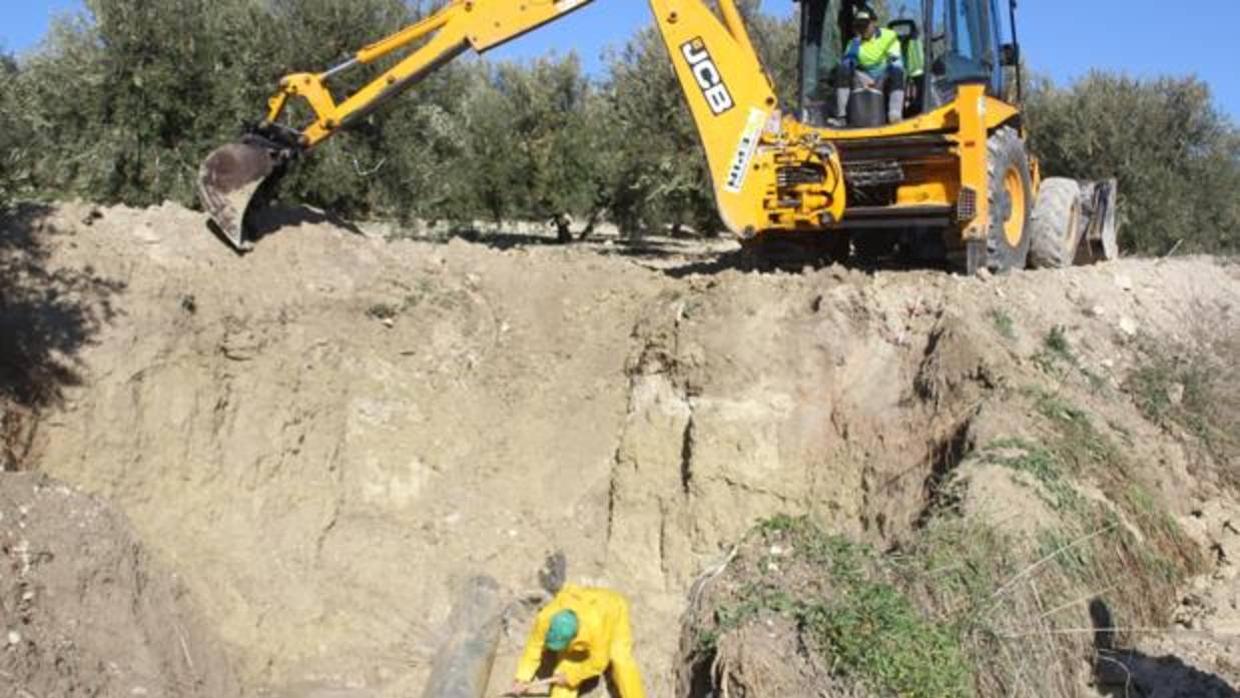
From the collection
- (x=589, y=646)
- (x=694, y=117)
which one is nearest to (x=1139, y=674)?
(x=589, y=646)

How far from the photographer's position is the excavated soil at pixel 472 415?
29.9ft

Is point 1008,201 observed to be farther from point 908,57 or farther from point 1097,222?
point 1097,222

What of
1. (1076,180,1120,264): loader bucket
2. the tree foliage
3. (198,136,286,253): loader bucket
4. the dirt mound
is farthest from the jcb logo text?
the tree foliage

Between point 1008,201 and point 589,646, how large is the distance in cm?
606

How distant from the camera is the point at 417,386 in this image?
10.7 meters

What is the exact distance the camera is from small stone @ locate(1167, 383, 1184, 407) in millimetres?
10156

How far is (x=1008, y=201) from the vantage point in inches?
456

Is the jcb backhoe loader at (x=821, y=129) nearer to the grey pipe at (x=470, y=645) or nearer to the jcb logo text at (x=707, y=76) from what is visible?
the jcb logo text at (x=707, y=76)

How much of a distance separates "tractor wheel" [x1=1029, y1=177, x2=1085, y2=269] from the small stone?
8.14ft

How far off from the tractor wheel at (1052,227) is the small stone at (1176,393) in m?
2.48

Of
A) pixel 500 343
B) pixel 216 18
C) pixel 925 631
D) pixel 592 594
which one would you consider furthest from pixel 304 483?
pixel 216 18

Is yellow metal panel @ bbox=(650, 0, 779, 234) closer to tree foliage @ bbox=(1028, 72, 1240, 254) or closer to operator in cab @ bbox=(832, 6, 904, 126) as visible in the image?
operator in cab @ bbox=(832, 6, 904, 126)

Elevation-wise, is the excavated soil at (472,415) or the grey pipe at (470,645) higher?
the excavated soil at (472,415)

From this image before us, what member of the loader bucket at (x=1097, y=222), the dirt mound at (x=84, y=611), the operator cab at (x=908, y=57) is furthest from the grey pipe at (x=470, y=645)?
the loader bucket at (x=1097, y=222)
